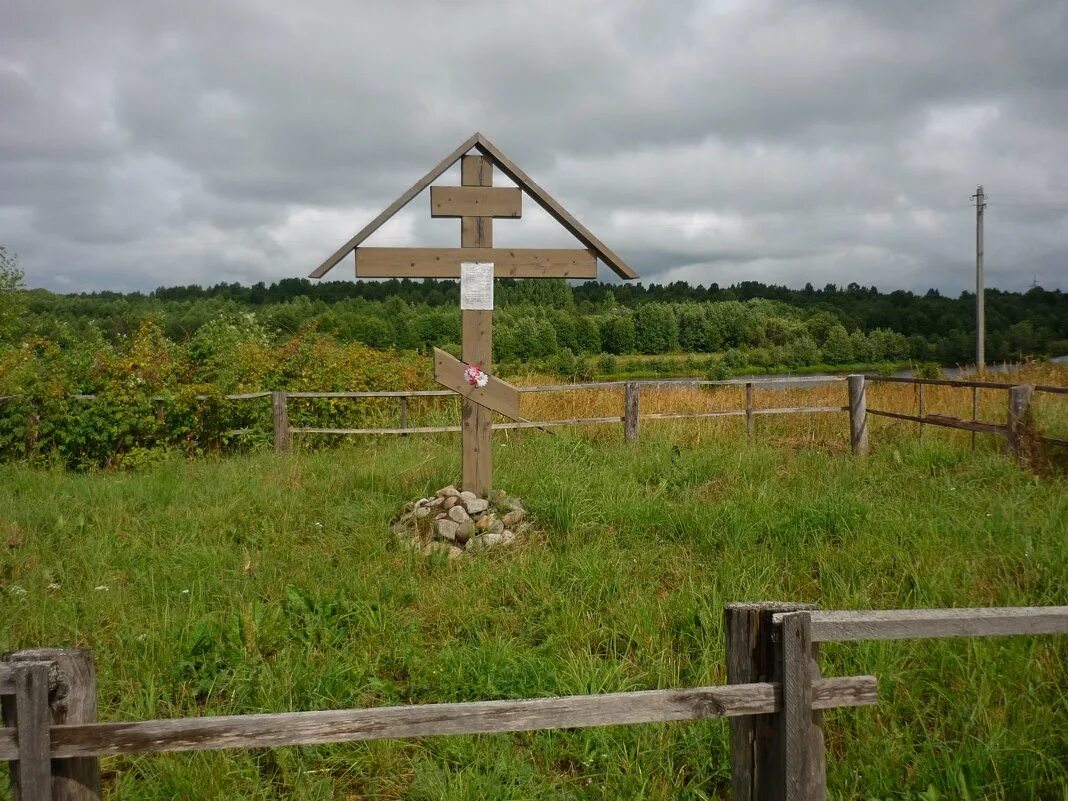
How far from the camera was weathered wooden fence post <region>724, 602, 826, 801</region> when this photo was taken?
2.21 meters

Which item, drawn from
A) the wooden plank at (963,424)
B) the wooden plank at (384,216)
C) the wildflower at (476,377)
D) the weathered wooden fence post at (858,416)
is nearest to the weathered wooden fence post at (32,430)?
the wooden plank at (384,216)

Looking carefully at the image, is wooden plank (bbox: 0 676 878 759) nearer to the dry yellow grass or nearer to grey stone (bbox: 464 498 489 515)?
grey stone (bbox: 464 498 489 515)

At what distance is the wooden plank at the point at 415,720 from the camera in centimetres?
210

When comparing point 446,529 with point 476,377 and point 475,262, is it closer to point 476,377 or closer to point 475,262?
point 476,377

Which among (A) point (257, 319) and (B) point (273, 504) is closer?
(B) point (273, 504)

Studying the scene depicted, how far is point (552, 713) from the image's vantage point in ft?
7.19

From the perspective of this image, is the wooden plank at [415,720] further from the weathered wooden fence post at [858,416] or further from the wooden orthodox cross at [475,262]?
the weathered wooden fence post at [858,416]

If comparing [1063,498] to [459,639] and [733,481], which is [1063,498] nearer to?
[733,481]

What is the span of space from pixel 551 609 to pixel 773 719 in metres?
2.20

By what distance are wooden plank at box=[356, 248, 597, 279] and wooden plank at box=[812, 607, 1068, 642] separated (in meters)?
4.50

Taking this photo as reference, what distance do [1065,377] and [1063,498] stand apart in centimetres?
926

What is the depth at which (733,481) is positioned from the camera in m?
7.14

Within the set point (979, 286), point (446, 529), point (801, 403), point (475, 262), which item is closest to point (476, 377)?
point (475, 262)

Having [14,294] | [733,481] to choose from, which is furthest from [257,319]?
[14,294]
